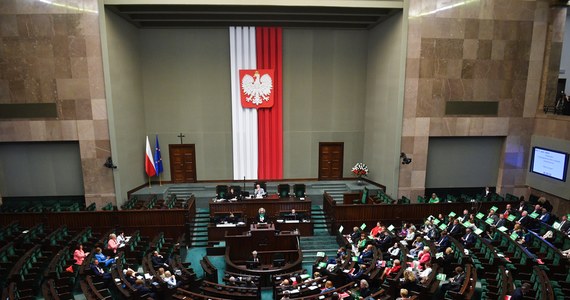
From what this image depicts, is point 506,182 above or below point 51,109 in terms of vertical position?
below

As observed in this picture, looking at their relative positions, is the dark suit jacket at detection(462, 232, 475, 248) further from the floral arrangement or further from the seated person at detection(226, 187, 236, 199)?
the seated person at detection(226, 187, 236, 199)

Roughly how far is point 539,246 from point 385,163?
649 cm

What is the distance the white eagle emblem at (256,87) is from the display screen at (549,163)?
36.7 feet

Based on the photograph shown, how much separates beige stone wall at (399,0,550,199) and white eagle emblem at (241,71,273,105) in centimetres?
599

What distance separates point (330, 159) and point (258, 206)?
5.50m

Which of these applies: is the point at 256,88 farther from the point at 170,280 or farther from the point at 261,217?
the point at 170,280

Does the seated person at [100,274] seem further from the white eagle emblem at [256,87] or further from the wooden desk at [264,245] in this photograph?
the white eagle emblem at [256,87]

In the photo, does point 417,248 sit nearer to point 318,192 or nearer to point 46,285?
point 318,192

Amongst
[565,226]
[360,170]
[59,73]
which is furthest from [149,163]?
[565,226]

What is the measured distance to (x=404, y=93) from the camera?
46.8 ft

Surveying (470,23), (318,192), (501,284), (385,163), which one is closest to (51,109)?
(318,192)

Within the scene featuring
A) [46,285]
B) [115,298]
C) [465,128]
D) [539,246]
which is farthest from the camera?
[465,128]

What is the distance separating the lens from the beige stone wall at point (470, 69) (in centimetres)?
1402

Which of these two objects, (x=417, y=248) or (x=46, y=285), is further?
(x=417, y=248)
